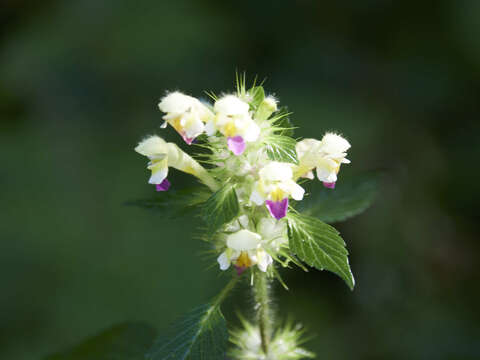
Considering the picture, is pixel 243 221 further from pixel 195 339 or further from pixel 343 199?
pixel 343 199

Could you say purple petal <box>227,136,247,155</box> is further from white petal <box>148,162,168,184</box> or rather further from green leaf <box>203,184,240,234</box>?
white petal <box>148,162,168,184</box>
